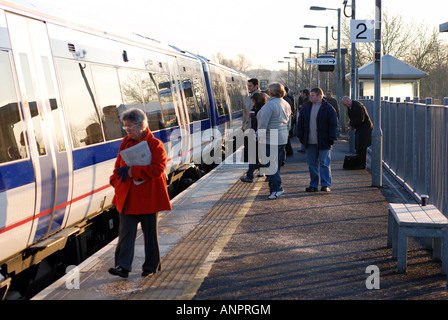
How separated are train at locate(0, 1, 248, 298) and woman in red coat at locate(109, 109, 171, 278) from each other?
767mm

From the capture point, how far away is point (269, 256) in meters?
6.20

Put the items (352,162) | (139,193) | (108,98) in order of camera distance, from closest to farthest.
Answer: (139,193) → (108,98) → (352,162)

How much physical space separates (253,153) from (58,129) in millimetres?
5694

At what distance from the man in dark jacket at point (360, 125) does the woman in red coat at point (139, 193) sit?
8.39 meters

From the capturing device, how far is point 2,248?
4859 millimetres

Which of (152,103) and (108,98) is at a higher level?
(108,98)

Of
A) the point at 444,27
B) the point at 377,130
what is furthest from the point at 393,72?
Answer: the point at 444,27

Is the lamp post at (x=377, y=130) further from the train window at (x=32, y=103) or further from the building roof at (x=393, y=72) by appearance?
the building roof at (x=393, y=72)

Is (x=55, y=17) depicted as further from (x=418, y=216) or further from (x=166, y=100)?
(x=166, y=100)

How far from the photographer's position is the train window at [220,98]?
1790 centimetres

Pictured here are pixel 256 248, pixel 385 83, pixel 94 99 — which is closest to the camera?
pixel 256 248

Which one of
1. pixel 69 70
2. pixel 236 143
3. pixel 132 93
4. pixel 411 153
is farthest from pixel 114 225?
pixel 236 143
